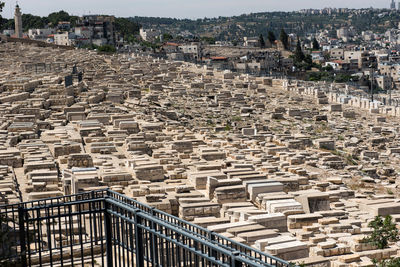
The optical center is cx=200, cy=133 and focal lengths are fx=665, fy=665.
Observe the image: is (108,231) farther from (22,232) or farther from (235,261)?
(235,261)

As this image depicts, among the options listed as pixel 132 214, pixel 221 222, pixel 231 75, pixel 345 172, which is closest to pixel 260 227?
pixel 221 222

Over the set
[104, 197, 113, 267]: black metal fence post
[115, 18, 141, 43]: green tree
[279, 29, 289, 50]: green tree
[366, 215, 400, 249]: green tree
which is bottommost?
[366, 215, 400, 249]: green tree

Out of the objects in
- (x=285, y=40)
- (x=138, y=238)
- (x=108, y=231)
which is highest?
(x=285, y=40)

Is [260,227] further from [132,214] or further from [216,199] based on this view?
[132,214]

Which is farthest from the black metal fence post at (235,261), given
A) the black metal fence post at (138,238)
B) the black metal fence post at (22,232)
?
the black metal fence post at (22,232)

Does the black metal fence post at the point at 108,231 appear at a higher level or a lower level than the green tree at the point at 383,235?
higher

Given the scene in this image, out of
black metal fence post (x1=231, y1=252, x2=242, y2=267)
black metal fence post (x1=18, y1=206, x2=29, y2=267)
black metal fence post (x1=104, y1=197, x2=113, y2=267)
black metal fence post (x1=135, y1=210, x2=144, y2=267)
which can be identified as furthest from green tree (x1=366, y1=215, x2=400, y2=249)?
black metal fence post (x1=231, y1=252, x2=242, y2=267)

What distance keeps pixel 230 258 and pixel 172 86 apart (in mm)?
32898

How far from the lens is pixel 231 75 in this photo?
47.8 metres

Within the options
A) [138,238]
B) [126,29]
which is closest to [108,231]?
[138,238]

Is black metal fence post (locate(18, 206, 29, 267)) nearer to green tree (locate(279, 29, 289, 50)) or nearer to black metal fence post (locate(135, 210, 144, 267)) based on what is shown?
black metal fence post (locate(135, 210, 144, 267))

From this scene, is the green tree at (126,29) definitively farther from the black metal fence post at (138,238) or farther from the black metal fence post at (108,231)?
the black metal fence post at (138,238)

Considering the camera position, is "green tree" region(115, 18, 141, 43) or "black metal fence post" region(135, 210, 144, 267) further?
"green tree" region(115, 18, 141, 43)

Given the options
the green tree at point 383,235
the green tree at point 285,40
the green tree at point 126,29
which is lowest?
the green tree at point 383,235
